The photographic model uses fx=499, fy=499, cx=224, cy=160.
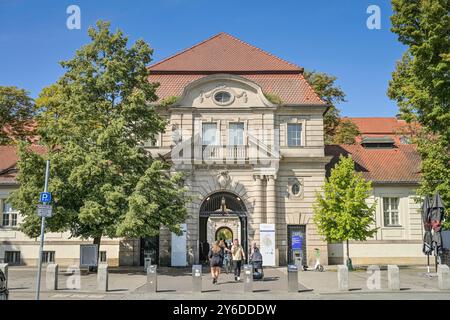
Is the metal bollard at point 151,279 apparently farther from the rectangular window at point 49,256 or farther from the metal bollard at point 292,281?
the rectangular window at point 49,256

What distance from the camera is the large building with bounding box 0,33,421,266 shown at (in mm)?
31422

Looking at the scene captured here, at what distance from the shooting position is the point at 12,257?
33.1 meters

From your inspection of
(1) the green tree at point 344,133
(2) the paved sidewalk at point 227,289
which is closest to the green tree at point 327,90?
(1) the green tree at point 344,133

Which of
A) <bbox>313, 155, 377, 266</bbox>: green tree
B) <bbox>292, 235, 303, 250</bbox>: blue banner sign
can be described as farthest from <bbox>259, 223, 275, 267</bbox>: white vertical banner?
<bbox>313, 155, 377, 266</bbox>: green tree

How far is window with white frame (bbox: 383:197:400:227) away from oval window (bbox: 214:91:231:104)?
12.8 m

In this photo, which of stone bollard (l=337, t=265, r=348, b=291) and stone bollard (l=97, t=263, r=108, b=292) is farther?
stone bollard (l=337, t=265, r=348, b=291)

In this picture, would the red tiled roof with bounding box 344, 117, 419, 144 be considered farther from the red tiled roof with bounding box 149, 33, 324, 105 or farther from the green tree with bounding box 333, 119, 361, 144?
the red tiled roof with bounding box 149, 33, 324, 105

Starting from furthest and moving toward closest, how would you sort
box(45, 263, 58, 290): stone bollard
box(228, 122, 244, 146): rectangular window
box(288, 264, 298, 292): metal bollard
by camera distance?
box(228, 122, 244, 146): rectangular window, box(45, 263, 58, 290): stone bollard, box(288, 264, 298, 292): metal bollard

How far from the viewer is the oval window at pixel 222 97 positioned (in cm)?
3244

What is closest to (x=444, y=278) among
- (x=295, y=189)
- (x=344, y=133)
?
(x=295, y=189)

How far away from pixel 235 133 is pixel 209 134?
5.57ft

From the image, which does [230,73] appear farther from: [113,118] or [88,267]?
[88,267]

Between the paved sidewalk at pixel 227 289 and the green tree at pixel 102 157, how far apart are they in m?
2.75

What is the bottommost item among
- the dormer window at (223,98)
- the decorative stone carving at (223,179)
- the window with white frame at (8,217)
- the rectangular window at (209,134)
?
the window with white frame at (8,217)
